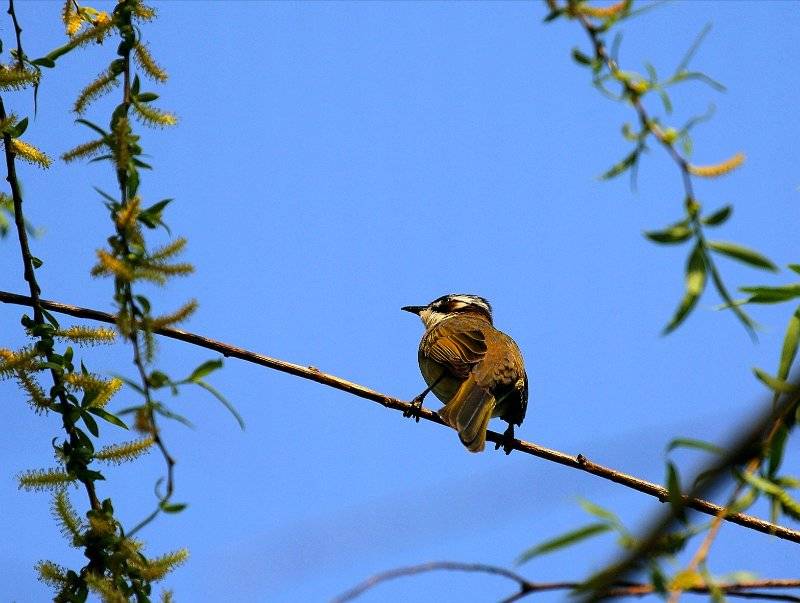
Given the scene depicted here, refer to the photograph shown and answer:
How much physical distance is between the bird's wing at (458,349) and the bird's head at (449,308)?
2.40 meters

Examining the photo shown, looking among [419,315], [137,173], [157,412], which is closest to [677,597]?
[157,412]

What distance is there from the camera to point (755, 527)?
3998 millimetres

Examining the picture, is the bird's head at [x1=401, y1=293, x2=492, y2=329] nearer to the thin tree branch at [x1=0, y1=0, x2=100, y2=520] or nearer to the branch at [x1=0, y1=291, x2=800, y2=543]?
the branch at [x1=0, y1=291, x2=800, y2=543]

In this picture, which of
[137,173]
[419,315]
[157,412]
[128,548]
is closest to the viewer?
[157,412]

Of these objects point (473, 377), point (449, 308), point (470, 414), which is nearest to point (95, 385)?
point (470, 414)

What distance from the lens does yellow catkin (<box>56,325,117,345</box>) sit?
3.91 m

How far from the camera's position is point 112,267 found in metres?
2.89

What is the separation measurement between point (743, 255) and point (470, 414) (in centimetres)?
528

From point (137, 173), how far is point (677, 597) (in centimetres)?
215

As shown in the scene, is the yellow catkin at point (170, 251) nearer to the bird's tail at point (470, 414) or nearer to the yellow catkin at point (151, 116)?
the yellow catkin at point (151, 116)

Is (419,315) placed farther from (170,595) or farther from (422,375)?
(170,595)

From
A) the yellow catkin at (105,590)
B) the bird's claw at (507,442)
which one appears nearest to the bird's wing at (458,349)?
the bird's claw at (507,442)

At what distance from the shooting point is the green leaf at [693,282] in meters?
2.22

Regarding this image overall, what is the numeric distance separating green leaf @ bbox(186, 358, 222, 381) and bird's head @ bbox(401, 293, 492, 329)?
8.74m
